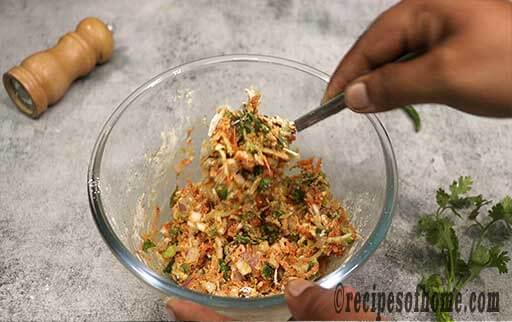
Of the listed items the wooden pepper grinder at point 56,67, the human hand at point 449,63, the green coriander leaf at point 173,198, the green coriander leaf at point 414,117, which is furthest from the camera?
the green coriander leaf at point 414,117

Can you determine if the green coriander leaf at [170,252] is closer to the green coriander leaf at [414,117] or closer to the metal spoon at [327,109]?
the metal spoon at [327,109]

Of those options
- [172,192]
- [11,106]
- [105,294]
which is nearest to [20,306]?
[105,294]

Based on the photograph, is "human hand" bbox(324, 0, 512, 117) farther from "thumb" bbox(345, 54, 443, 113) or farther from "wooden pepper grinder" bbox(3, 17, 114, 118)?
"wooden pepper grinder" bbox(3, 17, 114, 118)

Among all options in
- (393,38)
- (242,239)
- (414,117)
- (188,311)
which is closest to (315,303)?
(188,311)

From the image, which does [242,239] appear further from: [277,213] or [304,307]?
[304,307]

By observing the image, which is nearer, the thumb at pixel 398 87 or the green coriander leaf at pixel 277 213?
the thumb at pixel 398 87

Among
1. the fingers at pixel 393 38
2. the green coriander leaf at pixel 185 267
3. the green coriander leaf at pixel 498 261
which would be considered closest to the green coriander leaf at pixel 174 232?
the green coriander leaf at pixel 185 267
